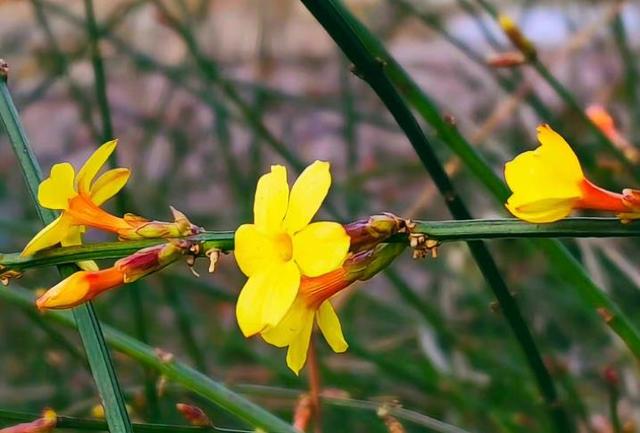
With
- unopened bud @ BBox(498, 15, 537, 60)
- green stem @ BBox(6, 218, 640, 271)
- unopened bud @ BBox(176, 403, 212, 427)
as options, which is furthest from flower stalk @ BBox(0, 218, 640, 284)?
unopened bud @ BBox(498, 15, 537, 60)

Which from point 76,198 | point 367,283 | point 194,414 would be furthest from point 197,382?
point 367,283

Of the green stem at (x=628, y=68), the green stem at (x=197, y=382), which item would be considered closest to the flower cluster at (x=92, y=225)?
the green stem at (x=197, y=382)

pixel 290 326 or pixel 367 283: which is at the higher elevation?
pixel 367 283

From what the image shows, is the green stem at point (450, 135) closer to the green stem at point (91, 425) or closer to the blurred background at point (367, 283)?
the blurred background at point (367, 283)

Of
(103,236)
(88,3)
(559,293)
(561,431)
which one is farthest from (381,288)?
(561,431)

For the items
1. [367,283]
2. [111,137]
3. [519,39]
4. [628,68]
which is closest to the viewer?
[519,39]

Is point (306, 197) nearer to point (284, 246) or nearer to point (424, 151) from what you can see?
point (284, 246)

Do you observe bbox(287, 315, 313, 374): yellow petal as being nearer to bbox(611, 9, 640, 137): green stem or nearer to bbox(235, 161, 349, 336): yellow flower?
bbox(235, 161, 349, 336): yellow flower
